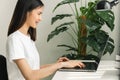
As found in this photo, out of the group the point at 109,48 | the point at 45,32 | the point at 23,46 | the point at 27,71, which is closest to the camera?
the point at 27,71

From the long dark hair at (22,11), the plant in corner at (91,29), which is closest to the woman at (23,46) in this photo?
the long dark hair at (22,11)

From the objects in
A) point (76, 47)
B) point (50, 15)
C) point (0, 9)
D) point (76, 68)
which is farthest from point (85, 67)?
point (0, 9)

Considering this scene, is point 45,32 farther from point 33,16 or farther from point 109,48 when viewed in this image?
point 33,16

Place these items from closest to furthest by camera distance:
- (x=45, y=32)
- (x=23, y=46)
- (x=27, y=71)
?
1. (x=27, y=71)
2. (x=23, y=46)
3. (x=45, y=32)

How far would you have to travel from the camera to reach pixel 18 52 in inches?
64.5

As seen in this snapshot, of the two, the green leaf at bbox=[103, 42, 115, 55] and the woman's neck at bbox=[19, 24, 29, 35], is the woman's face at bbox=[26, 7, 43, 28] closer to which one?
the woman's neck at bbox=[19, 24, 29, 35]

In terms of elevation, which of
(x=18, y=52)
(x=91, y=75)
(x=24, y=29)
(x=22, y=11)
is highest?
(x=22, y=11)

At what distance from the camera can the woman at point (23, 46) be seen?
163cm

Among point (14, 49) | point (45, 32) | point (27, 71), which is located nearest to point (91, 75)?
point (27, 71)

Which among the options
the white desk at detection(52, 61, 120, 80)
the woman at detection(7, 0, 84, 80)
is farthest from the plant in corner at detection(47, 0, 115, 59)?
the woman at detection(7, 0, 84, 80)

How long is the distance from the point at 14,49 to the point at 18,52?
3 centimetres

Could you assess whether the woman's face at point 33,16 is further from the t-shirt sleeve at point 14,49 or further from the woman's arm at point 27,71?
the woman's arm at point 27,71

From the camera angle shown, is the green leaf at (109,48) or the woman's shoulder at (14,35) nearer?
the woman's shoulder at (14,35)

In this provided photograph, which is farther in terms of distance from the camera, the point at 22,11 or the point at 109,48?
the point at 109,48
